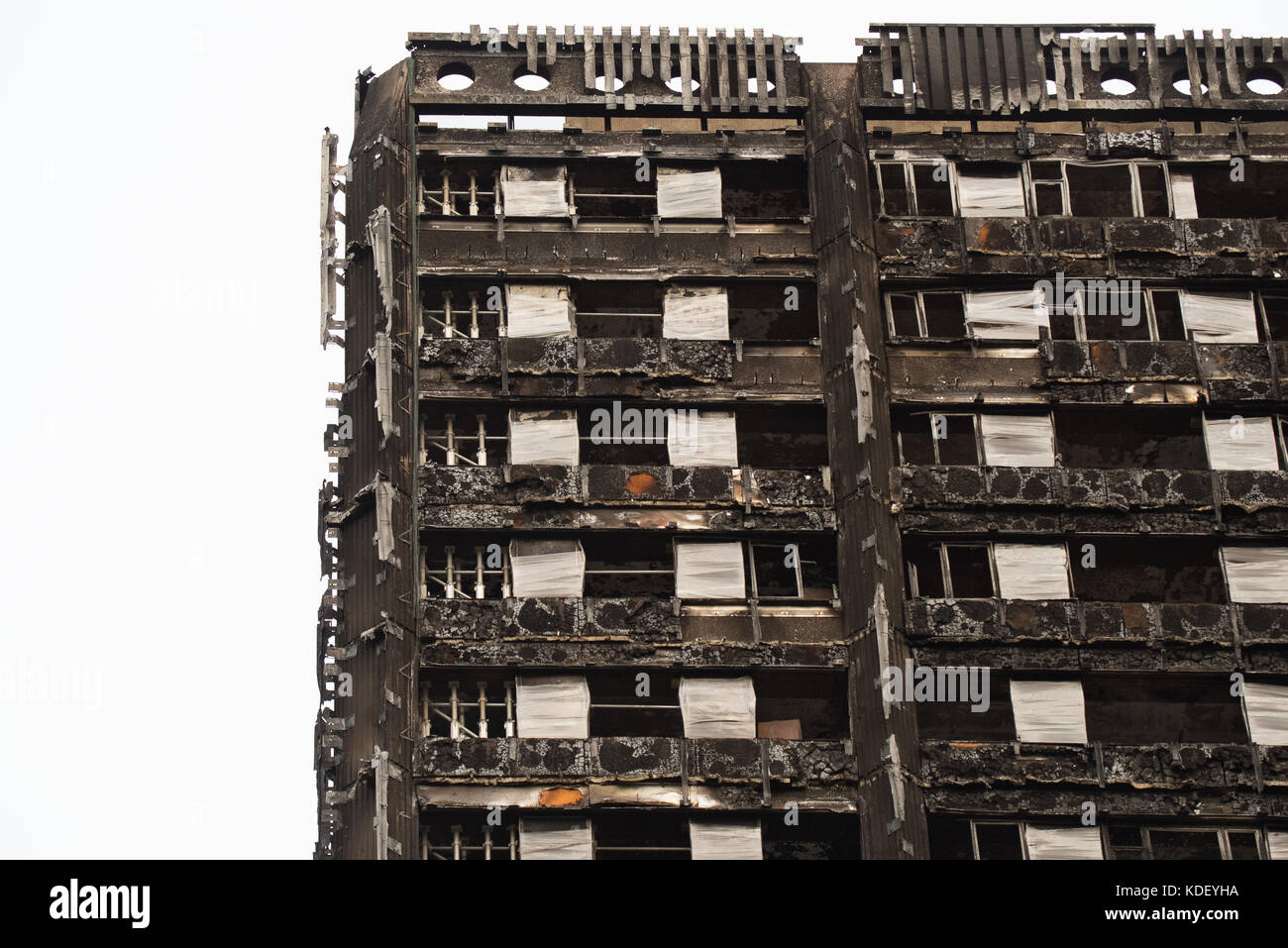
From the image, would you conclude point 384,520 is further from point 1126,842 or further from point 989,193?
point 1126,842

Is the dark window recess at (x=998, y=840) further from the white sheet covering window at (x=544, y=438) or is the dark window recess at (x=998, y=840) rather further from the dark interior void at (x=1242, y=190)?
the dark interior void at (x=1242, y=190)

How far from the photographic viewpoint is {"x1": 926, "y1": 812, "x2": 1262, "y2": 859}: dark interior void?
62562 mm

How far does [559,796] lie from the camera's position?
203 ft

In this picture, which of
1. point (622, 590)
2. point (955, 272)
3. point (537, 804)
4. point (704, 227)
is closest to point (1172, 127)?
point (955, 272)

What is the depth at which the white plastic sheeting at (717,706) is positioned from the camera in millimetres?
63250

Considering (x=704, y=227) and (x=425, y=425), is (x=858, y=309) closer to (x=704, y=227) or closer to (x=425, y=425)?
(x=704, y=227)

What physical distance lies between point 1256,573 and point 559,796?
18425 mm

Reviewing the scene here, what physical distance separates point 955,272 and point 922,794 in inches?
560

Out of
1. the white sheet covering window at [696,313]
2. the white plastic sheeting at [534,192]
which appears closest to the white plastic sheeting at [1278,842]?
the white sheet covering window at [696,313]

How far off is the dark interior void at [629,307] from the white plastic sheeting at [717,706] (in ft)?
30.9

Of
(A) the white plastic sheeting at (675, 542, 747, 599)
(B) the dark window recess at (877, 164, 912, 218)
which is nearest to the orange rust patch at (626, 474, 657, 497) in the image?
(A) the white plastic sheeting at (675, 542, 747, 599)

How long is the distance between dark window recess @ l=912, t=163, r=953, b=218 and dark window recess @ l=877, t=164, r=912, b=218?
16.8 inches

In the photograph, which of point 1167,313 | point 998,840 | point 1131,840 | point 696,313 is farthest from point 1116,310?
point 998,840

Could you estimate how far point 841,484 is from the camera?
65188mm
